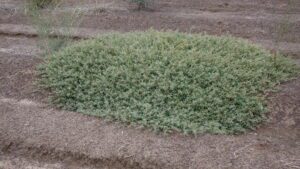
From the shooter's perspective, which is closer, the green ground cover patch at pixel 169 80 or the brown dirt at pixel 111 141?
the brown dirt at pixel 111 141

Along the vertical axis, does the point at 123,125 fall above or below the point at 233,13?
below

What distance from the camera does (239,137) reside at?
3994 mm

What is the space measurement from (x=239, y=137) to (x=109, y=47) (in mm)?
1848

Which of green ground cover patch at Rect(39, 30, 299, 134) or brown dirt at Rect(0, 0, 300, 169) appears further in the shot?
green ground cover patch at Rect(39, 30, 299, 134)

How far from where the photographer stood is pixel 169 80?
4.44m

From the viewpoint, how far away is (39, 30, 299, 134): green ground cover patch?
4.14 m

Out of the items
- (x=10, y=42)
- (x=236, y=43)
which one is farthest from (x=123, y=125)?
(x=10, y=42)

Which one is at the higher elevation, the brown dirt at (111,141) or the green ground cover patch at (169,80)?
the green ground cover patch at (169,80)

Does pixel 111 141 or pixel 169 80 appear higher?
pixel 169 80

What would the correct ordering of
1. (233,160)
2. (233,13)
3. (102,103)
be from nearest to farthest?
(233,160)
(102,103)
(233,13)

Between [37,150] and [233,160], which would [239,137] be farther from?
[37,150]

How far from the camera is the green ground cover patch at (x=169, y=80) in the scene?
13.6 ft

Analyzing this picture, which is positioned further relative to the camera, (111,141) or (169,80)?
(169,80)

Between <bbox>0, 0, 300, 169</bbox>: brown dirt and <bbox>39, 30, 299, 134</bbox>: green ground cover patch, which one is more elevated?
<bbox>39, 30, 299, 134</bbox>: green ground cover patch
